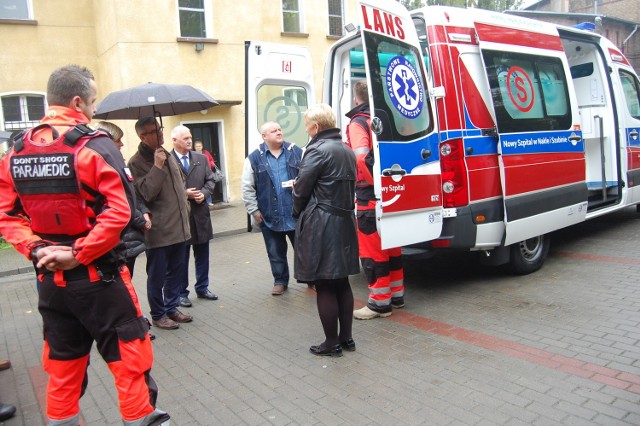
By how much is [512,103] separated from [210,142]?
417 inches

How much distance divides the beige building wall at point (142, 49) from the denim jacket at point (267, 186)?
847cm

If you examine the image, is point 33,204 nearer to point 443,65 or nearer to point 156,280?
point 156,280

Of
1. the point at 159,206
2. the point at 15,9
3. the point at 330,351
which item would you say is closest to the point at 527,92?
the point at 330,351

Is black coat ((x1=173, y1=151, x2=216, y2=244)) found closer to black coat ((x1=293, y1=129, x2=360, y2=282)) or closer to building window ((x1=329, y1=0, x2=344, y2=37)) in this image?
black coat ((x1=293, y1=129, x2=360, y2=282))

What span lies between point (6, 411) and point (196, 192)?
2624 mm

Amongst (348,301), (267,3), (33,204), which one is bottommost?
(348,301)

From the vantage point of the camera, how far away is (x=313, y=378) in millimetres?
3635

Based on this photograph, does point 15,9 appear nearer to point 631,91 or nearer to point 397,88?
point 397,88

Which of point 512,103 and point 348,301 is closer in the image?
point 348,301

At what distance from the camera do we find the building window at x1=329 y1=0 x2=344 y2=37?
54.2 feet

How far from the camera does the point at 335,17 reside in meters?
16.6

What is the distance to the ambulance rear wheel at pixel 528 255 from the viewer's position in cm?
562

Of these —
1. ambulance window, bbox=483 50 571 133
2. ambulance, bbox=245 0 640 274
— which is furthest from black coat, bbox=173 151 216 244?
ambulance window, bbox=483 50 571 133

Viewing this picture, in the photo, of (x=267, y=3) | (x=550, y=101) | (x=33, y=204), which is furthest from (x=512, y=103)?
(x=267, y=3)
